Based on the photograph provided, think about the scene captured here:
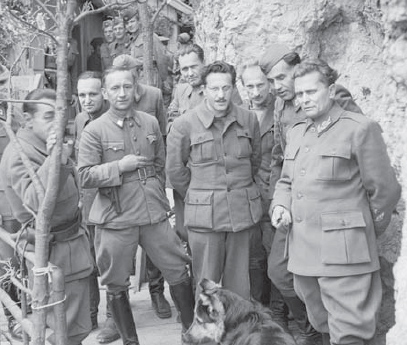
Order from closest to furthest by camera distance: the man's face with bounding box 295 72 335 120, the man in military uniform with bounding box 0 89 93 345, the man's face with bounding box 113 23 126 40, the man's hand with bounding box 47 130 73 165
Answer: the man's hand with bounding box 47 130 73 165 → the man's face with bounding box 295 72 335 120 → the man in military uniform with bounding box 0 89 93 345 → the man's face with bounding box 113 23 126 40

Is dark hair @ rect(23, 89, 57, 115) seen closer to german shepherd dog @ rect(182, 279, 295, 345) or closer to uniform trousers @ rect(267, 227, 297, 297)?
german shepherd dog @ rect(182, 279, 295, 345)

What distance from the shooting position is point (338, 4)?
21.5 ft

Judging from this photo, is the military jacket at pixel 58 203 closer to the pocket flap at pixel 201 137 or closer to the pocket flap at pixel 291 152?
the pocket flap at pixel 201 137

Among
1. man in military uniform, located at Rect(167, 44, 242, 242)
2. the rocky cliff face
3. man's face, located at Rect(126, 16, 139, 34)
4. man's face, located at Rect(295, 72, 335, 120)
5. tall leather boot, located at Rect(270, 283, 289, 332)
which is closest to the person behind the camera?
man's face, located at Rect(295, 72, 335, 120)

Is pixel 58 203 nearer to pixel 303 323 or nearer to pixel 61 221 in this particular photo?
pixel 61 221

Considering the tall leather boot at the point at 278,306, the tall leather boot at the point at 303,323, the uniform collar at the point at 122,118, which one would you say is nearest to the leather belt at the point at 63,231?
the uniform collar at the point at 122,118

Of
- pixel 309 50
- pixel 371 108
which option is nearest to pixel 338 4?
pixel 309 50

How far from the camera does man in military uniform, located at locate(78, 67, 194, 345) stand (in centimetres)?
509

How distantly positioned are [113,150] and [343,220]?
2.00m

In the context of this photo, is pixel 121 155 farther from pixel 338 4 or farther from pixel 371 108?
pixel 338 4

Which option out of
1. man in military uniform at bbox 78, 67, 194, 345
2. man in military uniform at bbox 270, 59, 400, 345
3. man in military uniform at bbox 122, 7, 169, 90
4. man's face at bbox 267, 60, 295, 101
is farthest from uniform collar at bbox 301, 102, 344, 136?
man in military uniform at bbox 122, 7, 169, 90

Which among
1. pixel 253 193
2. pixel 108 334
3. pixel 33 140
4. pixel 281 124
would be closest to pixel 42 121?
pixel 33 140

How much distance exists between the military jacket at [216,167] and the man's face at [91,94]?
3.66 ft

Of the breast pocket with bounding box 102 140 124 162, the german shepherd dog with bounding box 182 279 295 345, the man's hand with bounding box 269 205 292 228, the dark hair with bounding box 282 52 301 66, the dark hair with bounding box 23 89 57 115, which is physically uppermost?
the dark hair with bounding box 282 52 301 66
